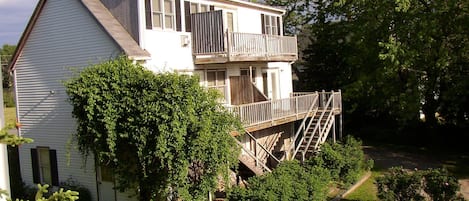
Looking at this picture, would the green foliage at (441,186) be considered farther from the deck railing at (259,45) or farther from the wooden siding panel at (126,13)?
the wooden siding panel at (126,13)

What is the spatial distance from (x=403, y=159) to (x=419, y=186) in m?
12.7

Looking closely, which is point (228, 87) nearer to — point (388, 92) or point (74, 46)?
point (74, 46)

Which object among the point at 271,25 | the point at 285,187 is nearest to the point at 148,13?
the point at 285,187

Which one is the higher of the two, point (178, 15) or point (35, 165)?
point (178, 15)

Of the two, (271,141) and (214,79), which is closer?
(214,79)

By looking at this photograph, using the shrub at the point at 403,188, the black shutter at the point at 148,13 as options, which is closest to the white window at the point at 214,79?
the black shutter at the point at 148,13

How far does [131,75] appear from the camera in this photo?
15.4 m

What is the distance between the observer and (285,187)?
1602cm

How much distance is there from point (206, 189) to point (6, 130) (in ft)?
39.4

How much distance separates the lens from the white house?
18.1 metres

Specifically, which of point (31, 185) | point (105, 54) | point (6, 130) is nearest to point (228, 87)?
point (105, 54)

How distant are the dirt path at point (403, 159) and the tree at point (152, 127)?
47.5 ft

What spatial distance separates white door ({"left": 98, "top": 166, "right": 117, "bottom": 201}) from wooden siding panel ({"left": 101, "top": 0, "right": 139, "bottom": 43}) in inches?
212

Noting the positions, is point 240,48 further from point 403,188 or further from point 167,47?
point 403,188
